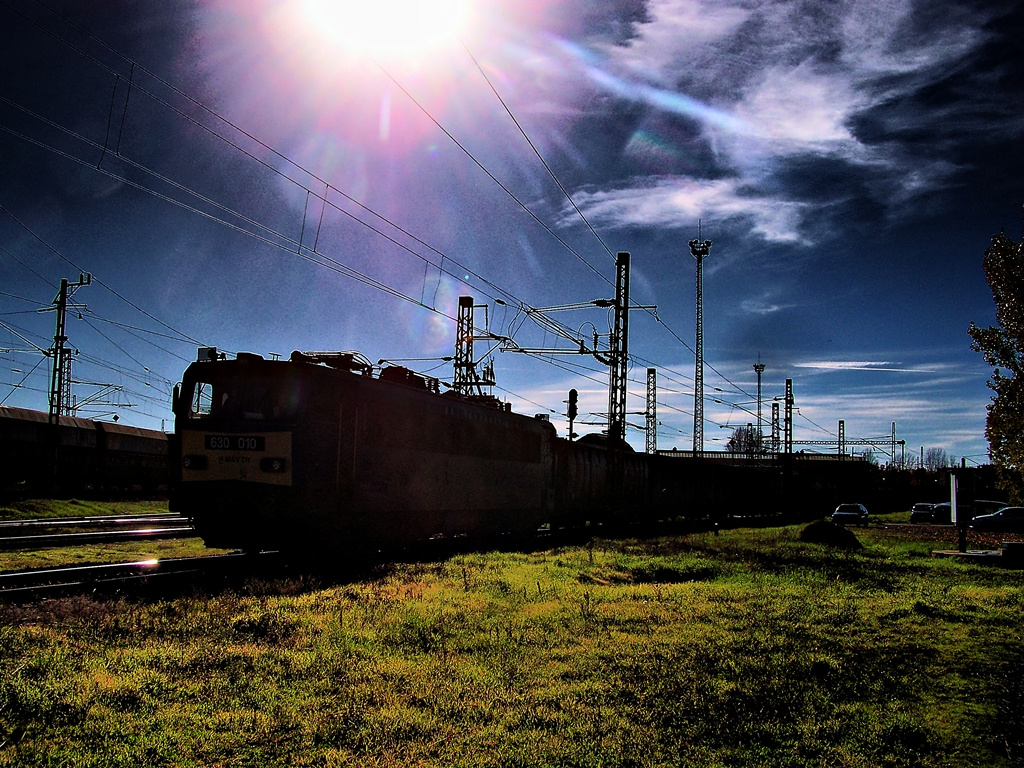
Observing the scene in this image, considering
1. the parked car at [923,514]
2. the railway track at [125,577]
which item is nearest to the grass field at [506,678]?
the railway track at [125,577]

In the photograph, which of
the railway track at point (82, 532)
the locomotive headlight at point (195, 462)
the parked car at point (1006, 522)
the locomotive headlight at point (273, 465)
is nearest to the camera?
the locomotive headlight at point (273, 465)

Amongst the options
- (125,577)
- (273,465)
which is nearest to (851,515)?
(273,465)

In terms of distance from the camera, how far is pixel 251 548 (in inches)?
611

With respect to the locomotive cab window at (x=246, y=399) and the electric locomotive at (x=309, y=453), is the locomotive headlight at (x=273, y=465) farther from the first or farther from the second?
the locomotive cab window at (x=246, y=399)

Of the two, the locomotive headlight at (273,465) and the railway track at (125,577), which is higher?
the locomotive headlight at (273,465)

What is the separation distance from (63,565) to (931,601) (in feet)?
50.4

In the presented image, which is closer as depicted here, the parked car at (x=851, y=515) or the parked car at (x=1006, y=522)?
the parked car at (x=1006, y=522)

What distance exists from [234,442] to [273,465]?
3.12 feet

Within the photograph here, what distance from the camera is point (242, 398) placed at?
14461mm

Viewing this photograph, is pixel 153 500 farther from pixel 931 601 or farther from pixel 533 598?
pixel 931 601

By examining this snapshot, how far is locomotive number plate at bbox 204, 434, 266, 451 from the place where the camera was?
45.7ft

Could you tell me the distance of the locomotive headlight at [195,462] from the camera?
14062 mm

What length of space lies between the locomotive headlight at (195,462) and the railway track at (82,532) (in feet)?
18.7

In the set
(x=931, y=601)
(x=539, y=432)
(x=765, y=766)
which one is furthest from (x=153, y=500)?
(x=765, y=766)
